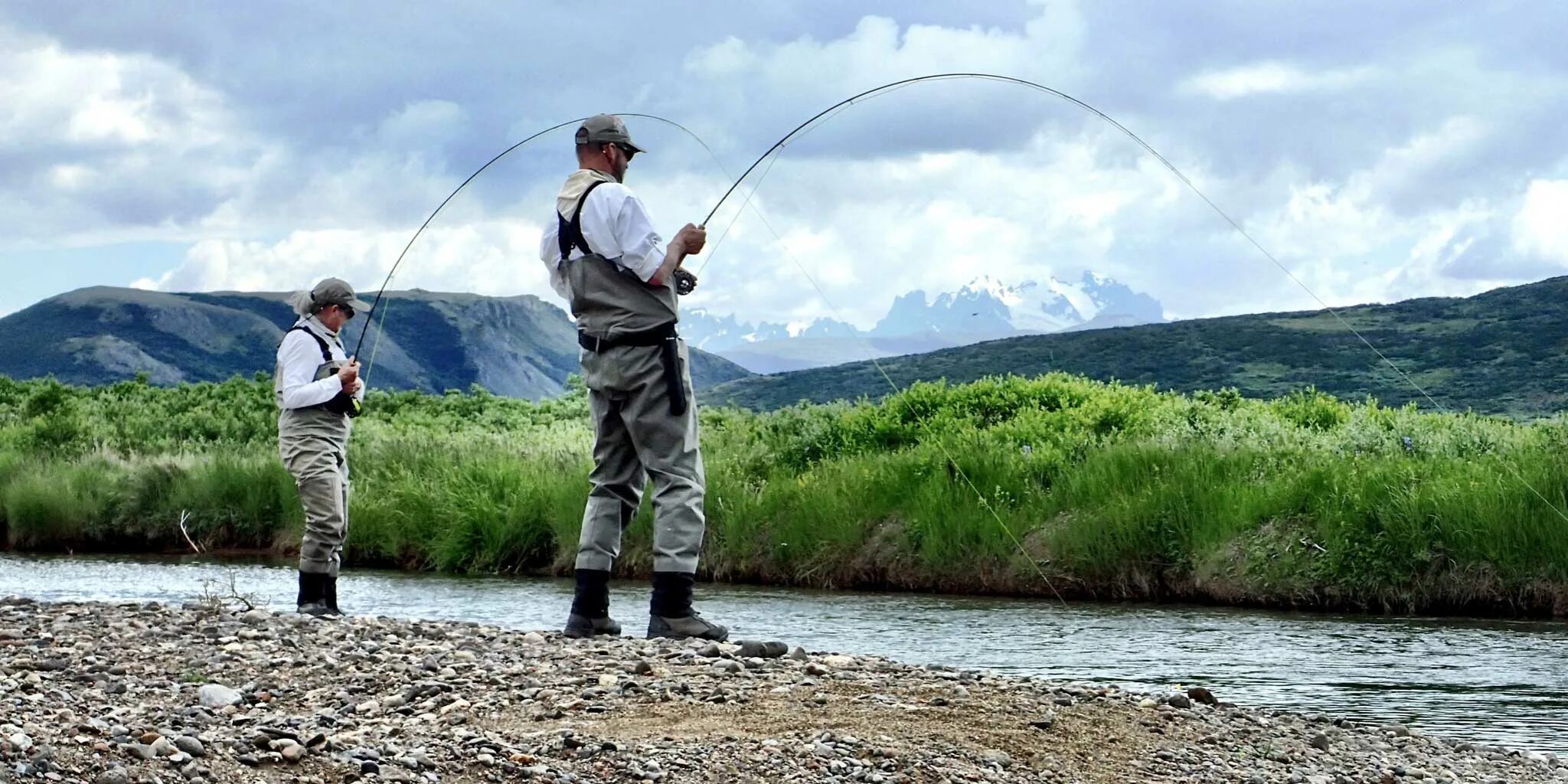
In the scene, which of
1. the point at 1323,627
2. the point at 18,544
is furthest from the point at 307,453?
the point at 18,544

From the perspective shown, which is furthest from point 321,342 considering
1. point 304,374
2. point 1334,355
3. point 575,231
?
point 1334,355

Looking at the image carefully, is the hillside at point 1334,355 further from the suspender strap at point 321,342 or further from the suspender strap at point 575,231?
the suspender strap at point 575,231

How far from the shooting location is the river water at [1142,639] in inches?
292

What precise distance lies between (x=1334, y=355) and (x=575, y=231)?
45.3m

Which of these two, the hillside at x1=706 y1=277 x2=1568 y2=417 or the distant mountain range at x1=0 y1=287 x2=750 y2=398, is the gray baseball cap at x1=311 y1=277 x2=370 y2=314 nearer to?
the hillside at x1=706 y1=277 x2=1568 y2=417

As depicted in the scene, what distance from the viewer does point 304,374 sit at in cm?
869

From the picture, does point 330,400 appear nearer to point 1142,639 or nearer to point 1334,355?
point 1142,639

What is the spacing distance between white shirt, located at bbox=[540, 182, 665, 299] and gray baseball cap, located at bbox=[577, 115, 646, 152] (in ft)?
0.80

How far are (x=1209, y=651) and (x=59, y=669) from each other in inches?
219

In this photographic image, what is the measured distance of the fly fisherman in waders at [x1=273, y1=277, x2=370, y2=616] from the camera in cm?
866

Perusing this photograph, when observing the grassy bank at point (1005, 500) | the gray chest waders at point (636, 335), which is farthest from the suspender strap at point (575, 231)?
the grassy bank at point (1005, 500)

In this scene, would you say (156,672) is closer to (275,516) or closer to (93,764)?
(93,764)

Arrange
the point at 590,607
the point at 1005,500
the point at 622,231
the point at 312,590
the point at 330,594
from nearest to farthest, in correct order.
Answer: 1. the point at 622,231
2. the point at 590,607
3. the point at 312,590
4. the point at 330,594
5. the point at 1005,500

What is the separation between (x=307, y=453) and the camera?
28.7 feet
